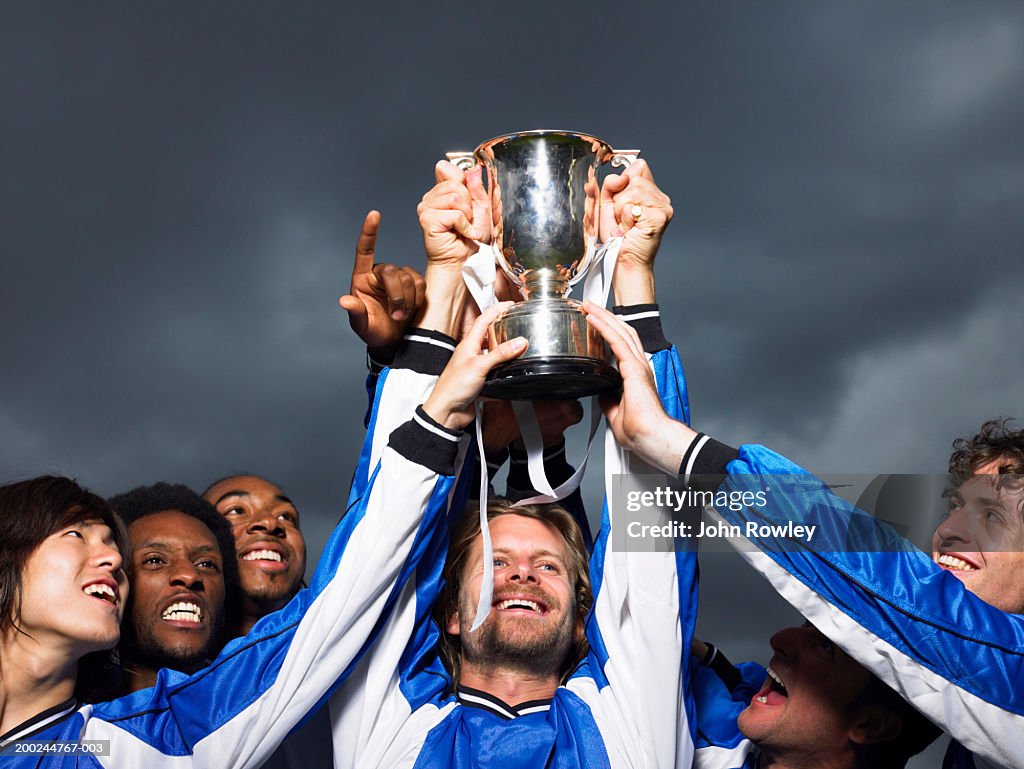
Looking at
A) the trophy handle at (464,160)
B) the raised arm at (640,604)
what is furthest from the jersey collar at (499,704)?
the trophy handle at (464,160)

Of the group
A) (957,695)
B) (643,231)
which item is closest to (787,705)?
(957,695)

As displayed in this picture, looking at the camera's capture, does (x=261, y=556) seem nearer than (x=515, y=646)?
No

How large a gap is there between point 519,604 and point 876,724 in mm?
1114

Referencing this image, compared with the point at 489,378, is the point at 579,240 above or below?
above

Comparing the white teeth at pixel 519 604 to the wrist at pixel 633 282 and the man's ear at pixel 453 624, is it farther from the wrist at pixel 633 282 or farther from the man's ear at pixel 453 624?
the wrist at pixel 633 282

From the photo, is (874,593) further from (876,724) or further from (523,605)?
(523,605)

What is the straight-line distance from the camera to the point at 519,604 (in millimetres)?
3424

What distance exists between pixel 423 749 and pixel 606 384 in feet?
3.70

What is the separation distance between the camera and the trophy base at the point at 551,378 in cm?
294

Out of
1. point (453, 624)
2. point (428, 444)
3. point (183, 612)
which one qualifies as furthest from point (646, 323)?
point (183, 612)

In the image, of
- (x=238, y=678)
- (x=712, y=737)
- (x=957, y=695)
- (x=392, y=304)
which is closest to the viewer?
(x=957, y=695)

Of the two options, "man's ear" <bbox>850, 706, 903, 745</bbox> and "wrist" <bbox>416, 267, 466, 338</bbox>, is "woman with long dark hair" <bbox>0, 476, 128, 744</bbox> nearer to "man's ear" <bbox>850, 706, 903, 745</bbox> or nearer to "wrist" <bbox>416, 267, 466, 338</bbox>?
"wrist" <bbox>416, 267, 466, 338</bbox>

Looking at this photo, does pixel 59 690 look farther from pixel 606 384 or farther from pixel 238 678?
pixel 606 384

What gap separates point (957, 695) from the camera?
110 inches
